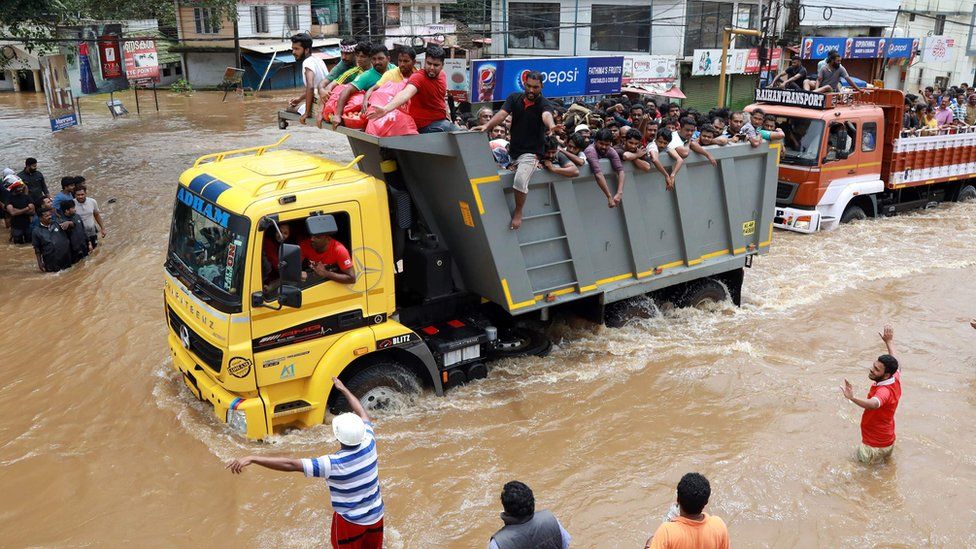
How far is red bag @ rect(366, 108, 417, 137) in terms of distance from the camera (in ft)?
18.4

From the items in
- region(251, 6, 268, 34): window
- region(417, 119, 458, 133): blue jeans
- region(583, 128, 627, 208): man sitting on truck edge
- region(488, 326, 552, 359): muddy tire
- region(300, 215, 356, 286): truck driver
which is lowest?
region(488, 326, 552, 359): muddy tire

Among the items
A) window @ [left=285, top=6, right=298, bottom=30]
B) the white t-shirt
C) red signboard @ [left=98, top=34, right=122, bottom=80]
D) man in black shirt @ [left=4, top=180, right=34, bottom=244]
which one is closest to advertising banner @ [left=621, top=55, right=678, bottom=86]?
red signboard @ [left=98, top=34, right=122, bottom=80]

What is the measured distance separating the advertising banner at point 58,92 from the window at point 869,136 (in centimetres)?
1721

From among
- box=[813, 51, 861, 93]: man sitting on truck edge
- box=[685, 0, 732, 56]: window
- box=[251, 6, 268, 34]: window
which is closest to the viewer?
box=[813, 51, 861, 93]: man sitting on truck edge

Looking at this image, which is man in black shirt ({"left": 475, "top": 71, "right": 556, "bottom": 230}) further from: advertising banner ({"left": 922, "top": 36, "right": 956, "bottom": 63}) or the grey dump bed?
advertising banner ({"left": 922, "top": 36, "right": 956, "bottom": 63})

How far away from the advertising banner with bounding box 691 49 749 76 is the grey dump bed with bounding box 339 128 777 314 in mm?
19054

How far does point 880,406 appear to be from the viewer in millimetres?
5348

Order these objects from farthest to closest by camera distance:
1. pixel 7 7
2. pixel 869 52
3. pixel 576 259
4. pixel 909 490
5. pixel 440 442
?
pixel 869 52
pixel 7 7
pixel 576 259
pixel 440 442
pixel 909 490

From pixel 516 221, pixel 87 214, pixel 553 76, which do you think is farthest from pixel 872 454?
pixel 553 76

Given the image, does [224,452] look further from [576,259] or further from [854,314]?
[854,314]

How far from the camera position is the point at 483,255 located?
6.22 meters

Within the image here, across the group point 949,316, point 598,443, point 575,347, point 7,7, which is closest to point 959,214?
point 949,316

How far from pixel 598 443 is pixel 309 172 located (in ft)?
10.3

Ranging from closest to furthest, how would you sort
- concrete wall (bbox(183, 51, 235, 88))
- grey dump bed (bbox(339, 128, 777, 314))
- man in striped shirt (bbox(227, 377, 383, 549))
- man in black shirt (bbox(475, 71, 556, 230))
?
man in striped shirt (bbox(227, 377, 383, 549)) < grey dump bed (bbox(339, 128, 777, 314)) < man in black shirt (bbox(475, 71, 556, 230)) < concrete wall (bbox(183, 51, 235, 88))
